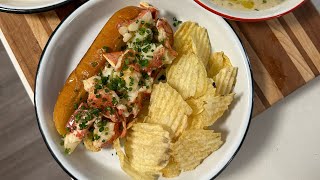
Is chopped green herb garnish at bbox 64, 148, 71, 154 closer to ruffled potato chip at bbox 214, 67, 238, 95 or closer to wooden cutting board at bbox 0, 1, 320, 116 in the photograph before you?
wooden cutting board at bbox 0, 1, 320, 116

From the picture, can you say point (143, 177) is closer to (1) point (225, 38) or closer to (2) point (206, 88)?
(2) point (206, 88)

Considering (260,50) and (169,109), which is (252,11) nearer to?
(260,50)

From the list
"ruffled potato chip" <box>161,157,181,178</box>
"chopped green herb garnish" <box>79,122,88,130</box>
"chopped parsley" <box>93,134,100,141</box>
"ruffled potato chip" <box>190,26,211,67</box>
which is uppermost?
"ruffled potato chip" <box>190,26,211,67</box>

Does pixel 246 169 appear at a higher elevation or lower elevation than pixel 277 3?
lower

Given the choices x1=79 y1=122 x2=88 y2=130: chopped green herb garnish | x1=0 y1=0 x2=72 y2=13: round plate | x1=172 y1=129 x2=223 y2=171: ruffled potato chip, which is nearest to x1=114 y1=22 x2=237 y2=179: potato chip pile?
x1=172 y1=129 x2=223 y2=171: ruffled potato chip

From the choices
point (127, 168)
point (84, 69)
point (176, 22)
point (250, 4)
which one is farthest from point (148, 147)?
point (250, 4)

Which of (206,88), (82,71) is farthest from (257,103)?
(82,71)
